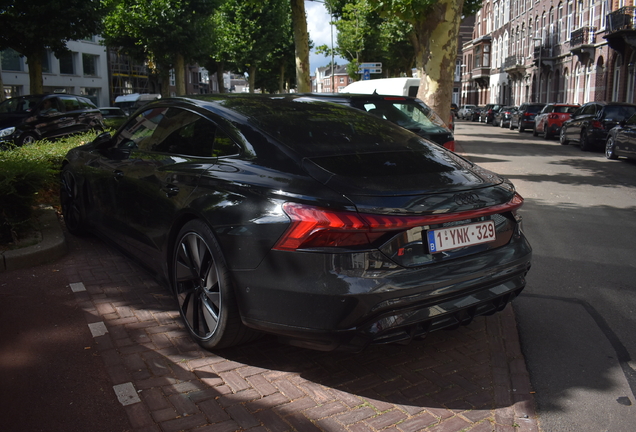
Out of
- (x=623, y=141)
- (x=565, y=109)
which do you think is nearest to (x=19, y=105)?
(x=623, y=141)

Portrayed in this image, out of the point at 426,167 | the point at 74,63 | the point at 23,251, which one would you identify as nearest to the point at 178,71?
the point at 74,63

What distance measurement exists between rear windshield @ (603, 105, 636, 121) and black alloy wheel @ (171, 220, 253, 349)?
18604mm

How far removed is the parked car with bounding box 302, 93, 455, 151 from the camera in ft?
28.1

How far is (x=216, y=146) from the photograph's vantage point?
3846 millimetres

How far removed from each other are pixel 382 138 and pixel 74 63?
5100 centimetres

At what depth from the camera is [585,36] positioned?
4034 centimetres

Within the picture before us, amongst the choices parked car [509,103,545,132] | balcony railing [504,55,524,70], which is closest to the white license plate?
parked car [509,103,545,132]

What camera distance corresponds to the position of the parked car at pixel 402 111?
28.1 feet

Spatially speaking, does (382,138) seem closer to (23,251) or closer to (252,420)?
(252,420)

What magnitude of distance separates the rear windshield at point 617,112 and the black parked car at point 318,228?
56.9 ft

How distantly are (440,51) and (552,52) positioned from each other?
3947 centimetres

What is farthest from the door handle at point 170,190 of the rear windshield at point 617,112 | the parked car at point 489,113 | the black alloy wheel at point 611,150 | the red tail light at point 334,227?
the parked car at point 489,113

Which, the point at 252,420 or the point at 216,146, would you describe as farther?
the point at 216,146

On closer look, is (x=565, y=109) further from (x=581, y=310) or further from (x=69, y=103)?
(x=581, y=310)
